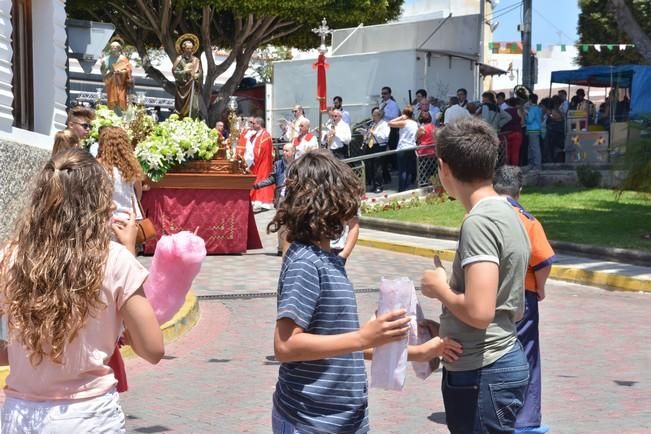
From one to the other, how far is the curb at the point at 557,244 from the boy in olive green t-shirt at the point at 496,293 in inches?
455

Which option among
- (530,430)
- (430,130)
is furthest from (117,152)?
(430,130)

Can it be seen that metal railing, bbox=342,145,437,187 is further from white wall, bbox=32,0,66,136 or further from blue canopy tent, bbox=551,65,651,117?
white wall, bbox=32,0,66,136

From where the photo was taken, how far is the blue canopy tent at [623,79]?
25.6 metres

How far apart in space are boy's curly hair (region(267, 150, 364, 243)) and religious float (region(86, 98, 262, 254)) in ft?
37.2

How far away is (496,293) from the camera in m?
3.75

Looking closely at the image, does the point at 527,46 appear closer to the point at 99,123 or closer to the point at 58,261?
the point at 99,123

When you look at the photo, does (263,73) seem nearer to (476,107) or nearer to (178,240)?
(476,107)

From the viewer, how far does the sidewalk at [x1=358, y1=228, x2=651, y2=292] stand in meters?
13.8

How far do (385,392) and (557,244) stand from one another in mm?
9005

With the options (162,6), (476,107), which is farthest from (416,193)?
(162,6)

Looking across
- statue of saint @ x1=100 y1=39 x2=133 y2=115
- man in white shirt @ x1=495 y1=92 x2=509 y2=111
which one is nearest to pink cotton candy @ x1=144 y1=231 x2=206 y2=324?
statue of saint @ x1=100 y1=39 x2=133 y2=115

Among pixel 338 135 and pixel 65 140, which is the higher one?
pixel 65 140

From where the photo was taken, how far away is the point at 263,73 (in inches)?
2297

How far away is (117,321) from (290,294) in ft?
1.83
